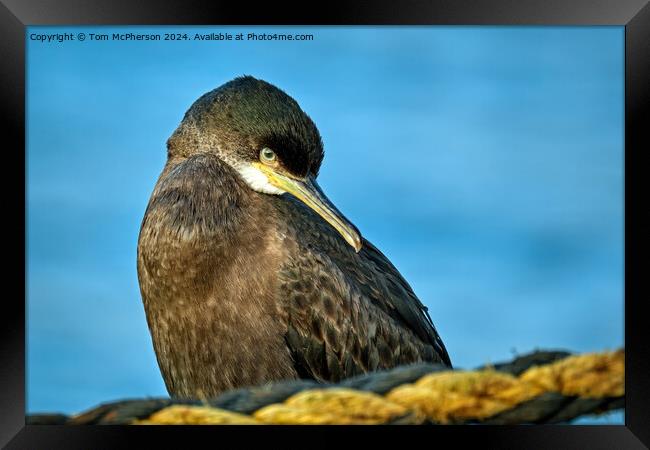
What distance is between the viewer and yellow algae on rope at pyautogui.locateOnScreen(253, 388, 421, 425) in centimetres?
485

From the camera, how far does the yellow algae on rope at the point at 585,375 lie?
4.85 metres

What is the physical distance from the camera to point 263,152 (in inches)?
228

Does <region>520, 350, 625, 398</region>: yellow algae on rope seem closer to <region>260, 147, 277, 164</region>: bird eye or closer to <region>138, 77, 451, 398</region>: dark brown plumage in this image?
<region>138, 77, 451, 398</region>: dark brown plumage

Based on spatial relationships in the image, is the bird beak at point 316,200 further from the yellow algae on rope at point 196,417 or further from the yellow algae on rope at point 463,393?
the yellow algae on rope at point 196,417

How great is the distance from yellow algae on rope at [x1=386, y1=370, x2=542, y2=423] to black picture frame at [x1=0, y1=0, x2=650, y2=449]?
0.37 meters

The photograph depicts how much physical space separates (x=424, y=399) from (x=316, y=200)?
1.38 m

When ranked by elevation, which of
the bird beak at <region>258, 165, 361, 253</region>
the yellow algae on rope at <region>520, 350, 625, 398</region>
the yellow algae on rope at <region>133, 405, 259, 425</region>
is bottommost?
the yellow algae on rope at <region>133, 405, 259, 425</region>

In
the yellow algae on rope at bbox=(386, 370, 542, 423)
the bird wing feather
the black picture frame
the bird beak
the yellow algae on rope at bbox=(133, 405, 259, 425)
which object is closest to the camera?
the yellow algae on rope at bbox=(386, 370, 542, 423)

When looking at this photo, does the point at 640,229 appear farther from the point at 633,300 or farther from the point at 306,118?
the point at 306,118

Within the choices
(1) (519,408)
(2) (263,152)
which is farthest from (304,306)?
(1) (519,408)

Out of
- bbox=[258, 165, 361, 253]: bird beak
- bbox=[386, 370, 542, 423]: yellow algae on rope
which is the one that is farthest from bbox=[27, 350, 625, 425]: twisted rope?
bbox=[258, 165, 361, 253]: bird beak
